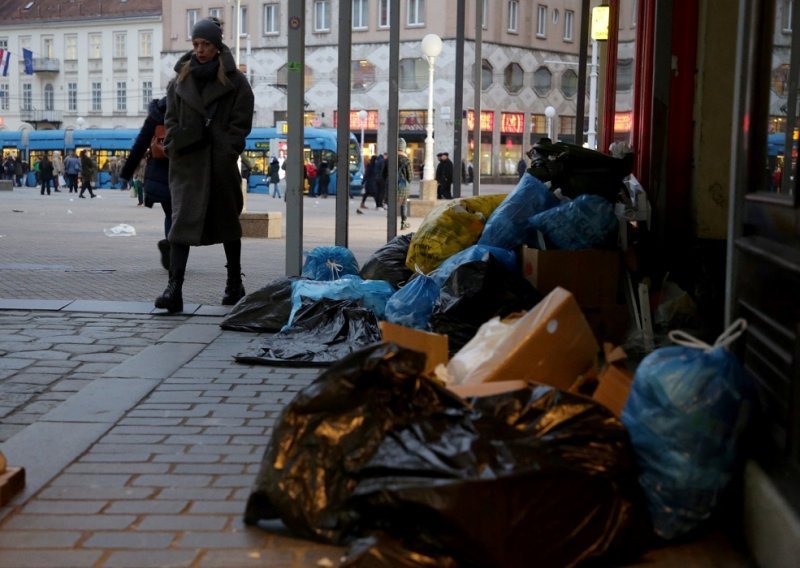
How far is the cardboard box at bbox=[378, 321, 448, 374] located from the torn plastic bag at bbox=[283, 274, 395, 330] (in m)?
2.56

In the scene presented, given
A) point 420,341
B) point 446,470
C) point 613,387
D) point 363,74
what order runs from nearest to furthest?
point 446,470
point 613,387
point 420,341
point 363,74

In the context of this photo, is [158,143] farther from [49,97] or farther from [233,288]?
[49,97]

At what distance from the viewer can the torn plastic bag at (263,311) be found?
770 cm

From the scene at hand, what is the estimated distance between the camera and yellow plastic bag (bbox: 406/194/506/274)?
25.4 ft

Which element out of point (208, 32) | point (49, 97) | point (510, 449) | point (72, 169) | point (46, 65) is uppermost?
point (46, 65)

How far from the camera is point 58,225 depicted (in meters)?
21.7

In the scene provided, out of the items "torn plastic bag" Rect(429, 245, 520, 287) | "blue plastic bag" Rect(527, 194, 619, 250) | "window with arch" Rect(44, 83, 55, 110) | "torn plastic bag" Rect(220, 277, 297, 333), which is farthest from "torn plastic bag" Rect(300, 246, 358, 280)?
"window with arch" Rect(44, 83, 55, 110)

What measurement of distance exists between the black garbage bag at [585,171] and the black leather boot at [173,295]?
2.84 m

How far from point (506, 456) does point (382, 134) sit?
56794 millimetres

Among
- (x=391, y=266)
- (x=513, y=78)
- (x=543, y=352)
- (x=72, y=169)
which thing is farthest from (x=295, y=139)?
(x=513, y=78)

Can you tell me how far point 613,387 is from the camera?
4.07 m

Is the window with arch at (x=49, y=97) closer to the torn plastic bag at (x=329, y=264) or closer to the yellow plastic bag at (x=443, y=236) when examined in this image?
the torn plastic bag at (x=329, y=264)

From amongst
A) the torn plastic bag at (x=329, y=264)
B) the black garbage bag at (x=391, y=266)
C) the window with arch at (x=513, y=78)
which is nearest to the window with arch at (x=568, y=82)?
the window with arch at (x=513, y=78)

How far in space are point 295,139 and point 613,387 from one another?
19.3 feet
